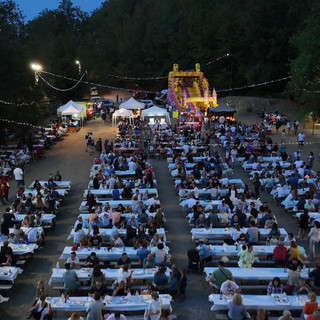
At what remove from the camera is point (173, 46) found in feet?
172

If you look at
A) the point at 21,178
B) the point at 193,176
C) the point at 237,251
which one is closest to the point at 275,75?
the point at 193,176

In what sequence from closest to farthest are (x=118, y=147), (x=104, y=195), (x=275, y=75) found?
(x=104, y=195) < (x=118, y=147) < (x=275, y=75)

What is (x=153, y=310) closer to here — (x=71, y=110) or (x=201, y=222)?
(x=201, y=222)

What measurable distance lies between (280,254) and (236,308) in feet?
8.89

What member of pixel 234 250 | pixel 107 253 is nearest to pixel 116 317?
pixel 107 253

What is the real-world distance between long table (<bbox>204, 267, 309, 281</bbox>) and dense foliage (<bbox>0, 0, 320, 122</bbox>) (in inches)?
688

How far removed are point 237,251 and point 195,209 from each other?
8.48 feet

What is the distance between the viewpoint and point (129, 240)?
11.1 metres

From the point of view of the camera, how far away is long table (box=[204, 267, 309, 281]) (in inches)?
365

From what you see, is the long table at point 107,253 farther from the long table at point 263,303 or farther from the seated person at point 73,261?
the long table at point 263,303

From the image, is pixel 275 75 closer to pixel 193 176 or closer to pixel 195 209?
pixel 193 176

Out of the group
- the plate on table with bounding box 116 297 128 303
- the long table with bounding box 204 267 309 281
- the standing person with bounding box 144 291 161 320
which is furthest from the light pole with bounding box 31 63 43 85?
the standing person with bounding box 144 291 161 320

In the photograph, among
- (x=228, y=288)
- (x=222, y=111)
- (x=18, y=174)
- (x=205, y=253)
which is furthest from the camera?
(x=222, y=111)

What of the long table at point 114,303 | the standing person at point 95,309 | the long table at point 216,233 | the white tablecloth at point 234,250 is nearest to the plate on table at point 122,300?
the long table at point 114,303
